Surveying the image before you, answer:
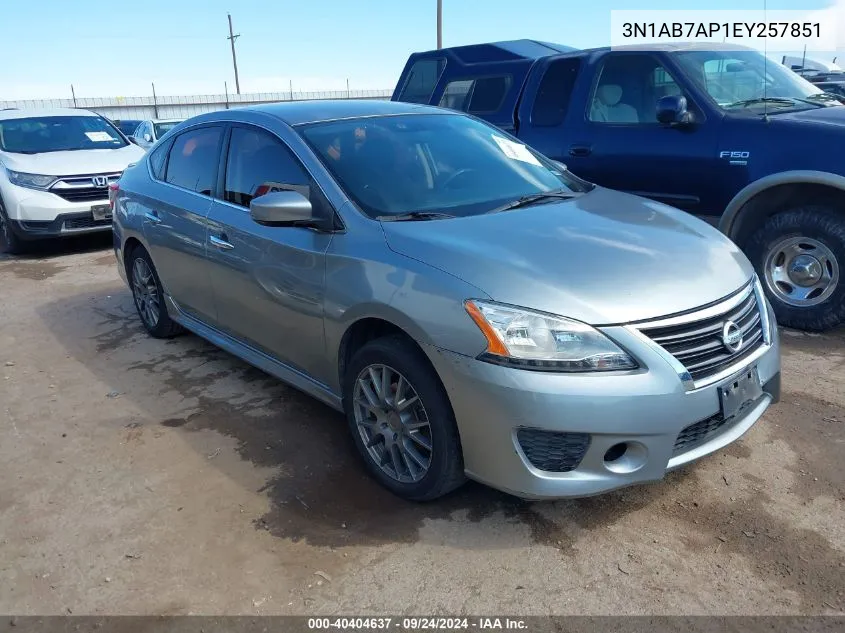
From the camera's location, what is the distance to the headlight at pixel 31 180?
829 cm

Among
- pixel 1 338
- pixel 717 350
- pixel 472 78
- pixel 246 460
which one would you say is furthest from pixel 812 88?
pixel 1 338

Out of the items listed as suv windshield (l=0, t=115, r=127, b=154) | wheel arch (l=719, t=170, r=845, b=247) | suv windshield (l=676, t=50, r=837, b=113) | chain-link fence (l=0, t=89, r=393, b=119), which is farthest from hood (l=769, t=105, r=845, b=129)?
chain-link fence (l=0, t=89, r=393, b=119)

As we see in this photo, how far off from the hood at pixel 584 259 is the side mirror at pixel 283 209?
0.41 m

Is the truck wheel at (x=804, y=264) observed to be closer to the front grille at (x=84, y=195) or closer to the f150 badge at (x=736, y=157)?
the f150 badge at (x=736, y=157)

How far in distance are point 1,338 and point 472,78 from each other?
490 cm

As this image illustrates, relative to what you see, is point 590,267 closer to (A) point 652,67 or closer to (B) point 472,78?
(A) point 652,67

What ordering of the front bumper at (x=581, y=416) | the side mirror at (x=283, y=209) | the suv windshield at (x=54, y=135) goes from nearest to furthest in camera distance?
the front bumper at (x=581, y=416), the side mirror at (x=283, y=209), the suv windshield at (x=54, y=135)

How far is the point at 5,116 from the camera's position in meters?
9.39

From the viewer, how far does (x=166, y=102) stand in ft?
118

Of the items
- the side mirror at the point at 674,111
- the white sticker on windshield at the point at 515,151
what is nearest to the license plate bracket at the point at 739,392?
the white sticker on windshield at the point at 515,151

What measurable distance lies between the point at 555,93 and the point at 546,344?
13.9ft

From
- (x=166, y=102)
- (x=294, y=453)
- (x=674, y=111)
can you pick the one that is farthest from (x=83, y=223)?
(x=166, y=102)

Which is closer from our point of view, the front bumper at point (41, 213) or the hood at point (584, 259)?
the hood at point (584, 259)

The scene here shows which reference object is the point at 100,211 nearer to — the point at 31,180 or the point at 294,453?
the point at 31,180
